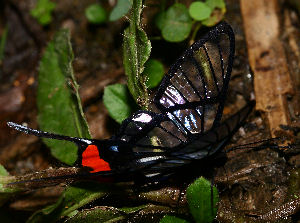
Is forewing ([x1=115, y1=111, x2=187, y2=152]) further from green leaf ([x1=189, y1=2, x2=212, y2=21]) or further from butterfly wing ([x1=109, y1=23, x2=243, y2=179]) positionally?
green leaf ([x1=189, y1=2, x2=212, y2=21])

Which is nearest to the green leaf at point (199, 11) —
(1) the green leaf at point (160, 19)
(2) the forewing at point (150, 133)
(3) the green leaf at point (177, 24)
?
(3) the green leaf at point (177, 24)

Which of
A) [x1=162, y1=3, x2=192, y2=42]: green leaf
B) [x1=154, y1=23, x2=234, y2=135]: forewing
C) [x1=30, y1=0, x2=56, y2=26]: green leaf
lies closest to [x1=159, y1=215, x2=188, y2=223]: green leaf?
[x1=154, y1=23, x2=234, y2=135]: forewing

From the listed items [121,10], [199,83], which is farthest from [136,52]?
[121,10]

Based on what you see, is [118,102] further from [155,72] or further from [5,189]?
[5,189]

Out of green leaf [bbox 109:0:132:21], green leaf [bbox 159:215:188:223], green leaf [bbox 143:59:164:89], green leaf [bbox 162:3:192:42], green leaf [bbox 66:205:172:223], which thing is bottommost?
green leaf [bbox 159:215:188:223]

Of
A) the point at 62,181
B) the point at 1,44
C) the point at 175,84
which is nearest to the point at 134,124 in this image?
the point at 175,84

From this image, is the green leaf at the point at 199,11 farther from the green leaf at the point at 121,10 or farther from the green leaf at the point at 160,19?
the green leaf at the point at 121,10

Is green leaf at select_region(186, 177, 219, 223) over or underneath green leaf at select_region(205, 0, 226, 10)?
underneath
